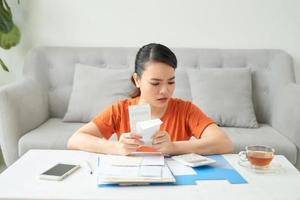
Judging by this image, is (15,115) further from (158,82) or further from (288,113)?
(288,113)

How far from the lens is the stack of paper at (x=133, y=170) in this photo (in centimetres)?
122

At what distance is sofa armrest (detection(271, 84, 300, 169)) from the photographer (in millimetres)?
2488

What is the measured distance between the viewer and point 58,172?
131 centimetres

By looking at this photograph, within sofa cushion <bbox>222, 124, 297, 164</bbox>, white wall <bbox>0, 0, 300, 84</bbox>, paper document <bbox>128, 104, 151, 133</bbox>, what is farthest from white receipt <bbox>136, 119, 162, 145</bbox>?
white wall <bbox>0, 0, 300, 84</bbox>

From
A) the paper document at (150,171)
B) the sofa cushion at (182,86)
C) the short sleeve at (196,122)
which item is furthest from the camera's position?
the sofa cushion at (182,86)

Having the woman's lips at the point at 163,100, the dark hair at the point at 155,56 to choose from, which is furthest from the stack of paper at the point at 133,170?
the dark hair at the point at 155,56

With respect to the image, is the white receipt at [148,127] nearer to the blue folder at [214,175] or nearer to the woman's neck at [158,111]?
the blue folder at [214,175]

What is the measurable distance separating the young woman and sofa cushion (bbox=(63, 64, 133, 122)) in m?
0.99

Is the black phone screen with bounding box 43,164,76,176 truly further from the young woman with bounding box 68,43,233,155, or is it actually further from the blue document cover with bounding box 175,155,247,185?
the blue document cover with bounding box 175,155,247,185

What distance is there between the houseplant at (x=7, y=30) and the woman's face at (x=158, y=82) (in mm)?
1678

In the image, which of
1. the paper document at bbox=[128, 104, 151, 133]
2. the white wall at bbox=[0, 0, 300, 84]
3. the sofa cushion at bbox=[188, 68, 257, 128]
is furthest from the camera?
the white wall at bbox=[0, 0, 300, 84]

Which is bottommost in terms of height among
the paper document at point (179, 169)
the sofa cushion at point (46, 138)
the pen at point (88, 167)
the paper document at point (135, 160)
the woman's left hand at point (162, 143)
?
the sofa cushion at point (46, 138)

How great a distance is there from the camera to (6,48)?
3031mm

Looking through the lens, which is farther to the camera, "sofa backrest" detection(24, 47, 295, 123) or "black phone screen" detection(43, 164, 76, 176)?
"sofa backrest" detection(24, 47, 295, 123)
